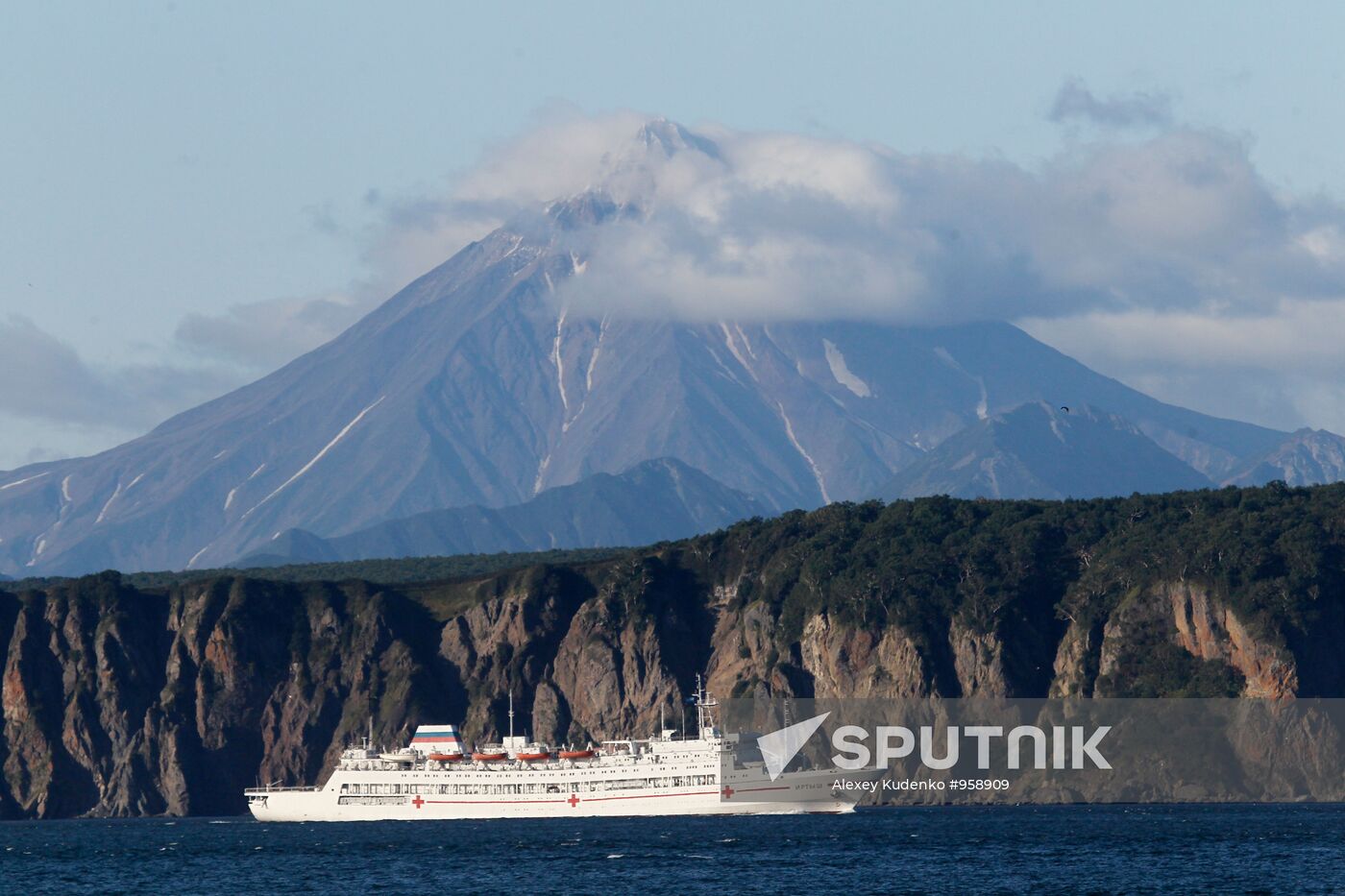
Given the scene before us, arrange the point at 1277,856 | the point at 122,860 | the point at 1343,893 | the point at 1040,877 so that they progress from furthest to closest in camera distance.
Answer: the point at 122,860
the point at 1277,856
the point at 1040,877
the point at 1343,893

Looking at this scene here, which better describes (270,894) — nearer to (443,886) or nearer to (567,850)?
(443,886)

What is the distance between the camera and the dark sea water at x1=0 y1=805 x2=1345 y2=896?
498ft

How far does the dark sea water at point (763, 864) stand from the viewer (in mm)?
151750

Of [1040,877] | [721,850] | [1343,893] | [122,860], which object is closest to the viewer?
[1343,893]

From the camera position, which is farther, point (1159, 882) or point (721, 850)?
point (721, 850)

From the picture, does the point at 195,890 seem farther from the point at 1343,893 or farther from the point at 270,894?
the point at 1343,893

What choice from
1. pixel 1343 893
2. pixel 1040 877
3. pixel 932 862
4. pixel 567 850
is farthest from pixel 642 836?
pixel 1343 893

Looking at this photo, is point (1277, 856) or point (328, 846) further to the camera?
point (328, 846)

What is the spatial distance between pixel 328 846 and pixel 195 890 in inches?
1517

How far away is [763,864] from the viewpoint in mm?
165500

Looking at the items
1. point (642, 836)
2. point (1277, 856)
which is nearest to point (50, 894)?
point (642, 836)

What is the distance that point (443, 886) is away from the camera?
156125 millimetres

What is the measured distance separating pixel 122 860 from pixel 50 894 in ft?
101

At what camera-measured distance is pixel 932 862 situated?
166 meters
